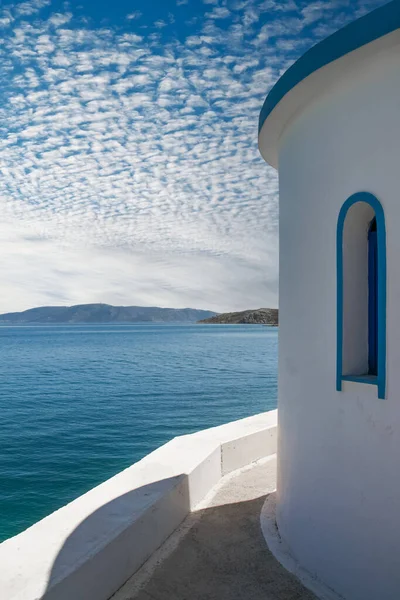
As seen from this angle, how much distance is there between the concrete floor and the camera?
471cm

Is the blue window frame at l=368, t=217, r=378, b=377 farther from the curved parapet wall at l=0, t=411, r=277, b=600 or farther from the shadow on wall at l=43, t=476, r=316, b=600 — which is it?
the curved parapet wall at l=0, t=411, r=277, b=600

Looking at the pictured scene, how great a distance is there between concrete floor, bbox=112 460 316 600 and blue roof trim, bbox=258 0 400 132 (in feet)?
14.7

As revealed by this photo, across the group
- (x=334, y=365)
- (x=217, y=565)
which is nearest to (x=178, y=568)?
(x=217, y=565)

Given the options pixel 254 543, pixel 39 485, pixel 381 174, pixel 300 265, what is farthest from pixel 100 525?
pixel 39 485

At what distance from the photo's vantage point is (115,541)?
464cm

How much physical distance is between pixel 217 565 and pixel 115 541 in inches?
44.8

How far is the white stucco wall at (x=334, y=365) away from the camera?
4.14m

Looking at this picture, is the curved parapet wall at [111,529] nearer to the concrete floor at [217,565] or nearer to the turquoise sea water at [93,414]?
the concrete floor at [217,565]

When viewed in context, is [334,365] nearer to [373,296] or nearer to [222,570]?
[373,296]

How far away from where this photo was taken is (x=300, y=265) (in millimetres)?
5230

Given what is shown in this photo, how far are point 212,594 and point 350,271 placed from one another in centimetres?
305

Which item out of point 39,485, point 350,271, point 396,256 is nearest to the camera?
point 396,256

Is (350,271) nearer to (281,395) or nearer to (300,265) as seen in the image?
(300,265)

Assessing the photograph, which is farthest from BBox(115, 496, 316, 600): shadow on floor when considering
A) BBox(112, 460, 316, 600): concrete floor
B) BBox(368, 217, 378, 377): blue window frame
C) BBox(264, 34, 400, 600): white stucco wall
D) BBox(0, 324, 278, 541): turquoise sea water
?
BBox(0, 324, 278, 541): turquoise sea water
